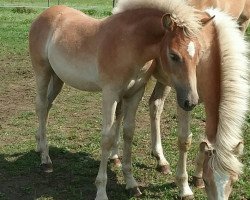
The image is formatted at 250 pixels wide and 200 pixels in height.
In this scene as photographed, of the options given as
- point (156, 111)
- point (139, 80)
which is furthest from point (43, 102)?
point (139, 80)

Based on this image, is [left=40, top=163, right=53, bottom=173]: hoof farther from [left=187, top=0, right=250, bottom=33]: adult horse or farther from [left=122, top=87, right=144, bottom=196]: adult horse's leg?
[left=187, top=0, right=250, bottom=33]: adult horse

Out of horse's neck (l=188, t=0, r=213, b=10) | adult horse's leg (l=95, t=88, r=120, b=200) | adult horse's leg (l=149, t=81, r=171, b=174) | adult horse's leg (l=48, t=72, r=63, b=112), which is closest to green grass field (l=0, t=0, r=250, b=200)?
adult horse's leg (l=149, t=81, r=171, b=174)

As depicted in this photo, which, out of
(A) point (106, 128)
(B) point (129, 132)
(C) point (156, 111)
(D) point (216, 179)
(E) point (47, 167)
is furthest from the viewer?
(C) point (156, 111)

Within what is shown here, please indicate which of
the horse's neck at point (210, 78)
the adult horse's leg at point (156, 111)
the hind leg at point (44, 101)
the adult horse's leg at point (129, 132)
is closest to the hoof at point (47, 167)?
the hind leg at point (44, 101)

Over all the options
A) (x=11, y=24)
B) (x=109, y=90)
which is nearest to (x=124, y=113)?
(x=109, y=90)

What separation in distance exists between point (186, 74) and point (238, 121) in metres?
0.55

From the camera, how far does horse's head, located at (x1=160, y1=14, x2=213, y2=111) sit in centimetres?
365

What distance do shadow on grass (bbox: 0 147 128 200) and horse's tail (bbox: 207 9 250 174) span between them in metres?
1.68

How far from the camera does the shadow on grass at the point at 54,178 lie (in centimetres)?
474

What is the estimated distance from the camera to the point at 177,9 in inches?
153

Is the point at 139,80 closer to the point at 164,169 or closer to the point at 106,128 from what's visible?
the point at 106,128

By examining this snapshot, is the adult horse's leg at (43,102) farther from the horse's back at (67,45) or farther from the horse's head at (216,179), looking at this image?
the horse's head at (216,179)

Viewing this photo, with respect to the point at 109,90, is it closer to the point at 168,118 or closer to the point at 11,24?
the point at 168,118

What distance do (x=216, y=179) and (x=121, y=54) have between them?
4.99 ft
